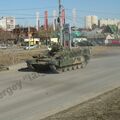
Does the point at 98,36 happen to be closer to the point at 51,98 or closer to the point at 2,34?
the point at 2,34

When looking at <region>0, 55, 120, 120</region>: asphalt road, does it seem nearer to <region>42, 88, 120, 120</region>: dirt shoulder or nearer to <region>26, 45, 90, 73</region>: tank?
<region>42, 88, 120, 120</region>: dirt shoulder

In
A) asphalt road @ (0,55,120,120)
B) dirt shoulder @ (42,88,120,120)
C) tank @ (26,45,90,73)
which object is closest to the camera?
dirt shoulder @ (42,88,120,120)

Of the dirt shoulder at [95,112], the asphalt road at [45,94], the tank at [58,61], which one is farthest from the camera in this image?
the tank at [58,61]

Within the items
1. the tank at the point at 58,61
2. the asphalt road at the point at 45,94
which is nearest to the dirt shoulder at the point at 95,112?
the asphalt road at the point at 45,94

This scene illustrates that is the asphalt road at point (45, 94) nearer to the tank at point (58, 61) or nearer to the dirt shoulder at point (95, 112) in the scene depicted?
the dirt shoulder at point (95, 112)

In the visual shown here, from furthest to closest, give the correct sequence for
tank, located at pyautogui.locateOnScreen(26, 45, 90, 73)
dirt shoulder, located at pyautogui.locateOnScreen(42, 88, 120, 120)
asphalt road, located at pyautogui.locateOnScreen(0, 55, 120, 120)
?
tank, located at pyautogui.locateOnScreen(26, 45, 90, 73)
asphalt road, located at pyautogui.locateOnScreen(0, 55, 120, 120)
dirt shoulder, located at pyautogui.locateOnScreen(42, 88, 120, 120)

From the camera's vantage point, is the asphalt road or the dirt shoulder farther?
the asphalt road

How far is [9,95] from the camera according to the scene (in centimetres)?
1783

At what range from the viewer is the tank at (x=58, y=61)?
97.3 feet

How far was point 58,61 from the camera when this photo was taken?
1171 inches

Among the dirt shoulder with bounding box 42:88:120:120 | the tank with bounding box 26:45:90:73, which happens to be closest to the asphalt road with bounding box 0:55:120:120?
the dirt shoulder with bounding box 42:88:120:120

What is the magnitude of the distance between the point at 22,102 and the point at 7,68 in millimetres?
16666

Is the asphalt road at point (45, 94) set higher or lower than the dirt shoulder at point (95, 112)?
lower

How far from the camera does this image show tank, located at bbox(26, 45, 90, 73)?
2967cm
